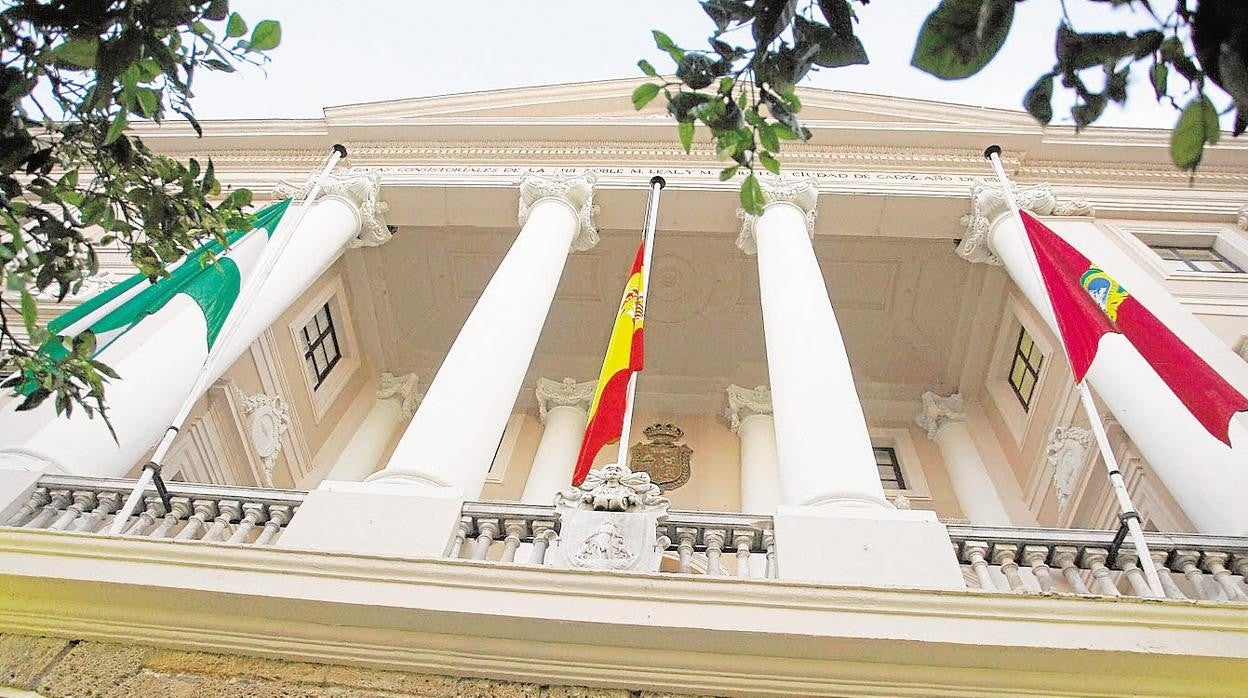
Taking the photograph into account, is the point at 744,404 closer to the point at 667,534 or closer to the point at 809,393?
the point at 809,393

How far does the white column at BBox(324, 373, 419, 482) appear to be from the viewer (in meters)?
14.5

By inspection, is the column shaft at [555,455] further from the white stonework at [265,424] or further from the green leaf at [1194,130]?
the green leaf at [1194,130]

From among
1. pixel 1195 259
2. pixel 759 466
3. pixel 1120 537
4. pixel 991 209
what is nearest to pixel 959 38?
pixel 1120 537

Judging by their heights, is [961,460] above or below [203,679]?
above

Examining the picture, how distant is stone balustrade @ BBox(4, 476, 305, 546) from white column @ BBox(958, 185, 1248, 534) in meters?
7.79

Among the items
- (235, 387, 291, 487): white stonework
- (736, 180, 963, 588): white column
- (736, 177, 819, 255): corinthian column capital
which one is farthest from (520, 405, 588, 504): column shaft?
(736, 180, 963, 588): white column

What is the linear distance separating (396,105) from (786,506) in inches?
492

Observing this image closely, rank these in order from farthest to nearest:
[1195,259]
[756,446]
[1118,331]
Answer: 1. [756,446]
2. [1195,259]
3. [1118,331]

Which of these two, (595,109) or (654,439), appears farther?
(595,109)

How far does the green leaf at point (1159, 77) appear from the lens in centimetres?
268

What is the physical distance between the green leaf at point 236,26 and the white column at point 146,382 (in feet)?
13.3

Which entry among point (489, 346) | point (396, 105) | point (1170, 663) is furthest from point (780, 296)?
point (396, 105)

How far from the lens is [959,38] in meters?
2.60

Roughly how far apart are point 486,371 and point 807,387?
3158 millimetres
